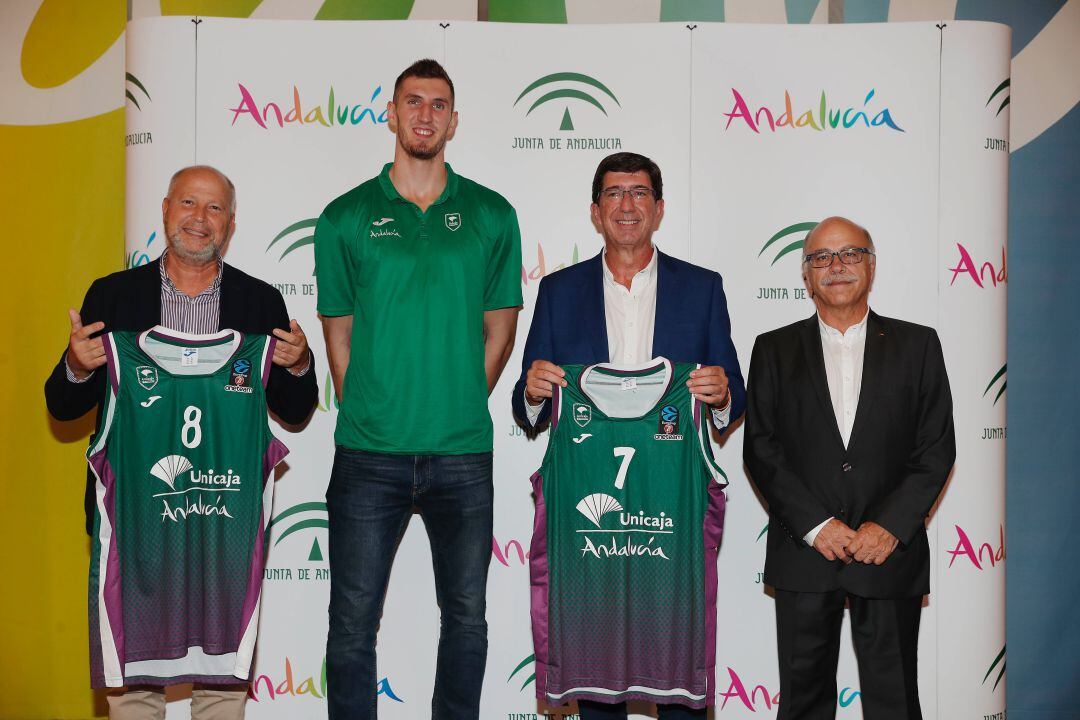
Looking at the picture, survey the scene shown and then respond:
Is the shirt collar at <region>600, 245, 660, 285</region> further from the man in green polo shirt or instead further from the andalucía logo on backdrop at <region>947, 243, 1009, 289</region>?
the andalucía logo on backdrop at <region>947, 243, 1009, 289</region>

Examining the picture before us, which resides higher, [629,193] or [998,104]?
[998,104]

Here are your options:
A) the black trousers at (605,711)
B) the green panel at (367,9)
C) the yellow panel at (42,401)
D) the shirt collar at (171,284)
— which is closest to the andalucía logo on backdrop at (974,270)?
the black trousers at (605,711)

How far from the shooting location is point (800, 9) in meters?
4.68

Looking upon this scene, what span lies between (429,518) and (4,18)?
12.0 ft

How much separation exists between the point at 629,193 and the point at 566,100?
0.98 m

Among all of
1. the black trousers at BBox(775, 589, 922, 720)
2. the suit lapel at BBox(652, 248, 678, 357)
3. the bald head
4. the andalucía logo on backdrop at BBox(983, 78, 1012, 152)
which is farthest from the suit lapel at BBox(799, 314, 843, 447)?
the andalucía logo on backdrop at BBox(983, 78, 1012, 152)

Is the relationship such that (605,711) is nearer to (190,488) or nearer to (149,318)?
(190,488)

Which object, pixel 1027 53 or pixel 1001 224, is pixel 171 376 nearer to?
pixel 1001 224

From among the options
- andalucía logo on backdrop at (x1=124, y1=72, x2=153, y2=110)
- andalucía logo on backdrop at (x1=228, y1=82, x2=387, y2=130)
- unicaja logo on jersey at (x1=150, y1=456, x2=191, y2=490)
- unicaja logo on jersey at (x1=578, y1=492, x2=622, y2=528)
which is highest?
andalucía logo on backdrop at (x1=124, y1=72, x2=153, y2=110)

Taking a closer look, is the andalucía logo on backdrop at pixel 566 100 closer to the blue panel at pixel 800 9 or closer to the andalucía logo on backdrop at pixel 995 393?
the blue panel at pixel 800 9

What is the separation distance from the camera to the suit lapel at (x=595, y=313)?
10.7ft

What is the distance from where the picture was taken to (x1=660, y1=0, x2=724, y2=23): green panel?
15.2 feet

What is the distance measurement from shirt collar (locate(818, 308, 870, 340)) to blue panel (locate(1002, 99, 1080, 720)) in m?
1.94

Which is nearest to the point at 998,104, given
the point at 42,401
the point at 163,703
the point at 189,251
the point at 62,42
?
the point at 189,251
